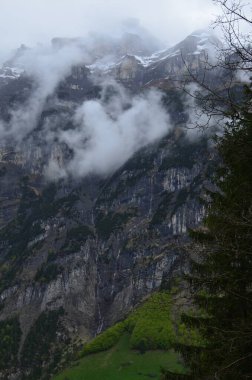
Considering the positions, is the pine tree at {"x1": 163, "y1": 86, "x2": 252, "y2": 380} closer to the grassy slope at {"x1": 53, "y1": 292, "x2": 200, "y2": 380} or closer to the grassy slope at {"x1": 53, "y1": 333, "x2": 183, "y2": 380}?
the grassy slope at {"x1": 53, "y1": 292, "x2": 200, "y2": 380}

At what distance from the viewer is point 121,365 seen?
167250 mm

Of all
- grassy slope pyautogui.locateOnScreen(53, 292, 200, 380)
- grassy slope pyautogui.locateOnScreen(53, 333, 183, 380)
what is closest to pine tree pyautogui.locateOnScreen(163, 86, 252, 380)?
grassy slope pyautogui.locateOnScreen(53, 292, 200, 380)

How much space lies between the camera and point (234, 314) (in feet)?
57.7

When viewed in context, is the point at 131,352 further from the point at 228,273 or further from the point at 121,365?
the point at 228,273

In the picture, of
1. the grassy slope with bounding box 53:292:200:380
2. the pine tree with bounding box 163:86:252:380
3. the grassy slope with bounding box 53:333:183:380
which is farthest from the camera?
the grassy slope with bounding box 53:292:200:380

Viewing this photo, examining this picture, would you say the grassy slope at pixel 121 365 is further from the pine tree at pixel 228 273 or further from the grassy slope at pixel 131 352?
the pine tree at pixel 228 273

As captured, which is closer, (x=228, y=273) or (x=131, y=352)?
(x=228, y=273)

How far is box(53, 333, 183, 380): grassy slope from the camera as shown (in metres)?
157

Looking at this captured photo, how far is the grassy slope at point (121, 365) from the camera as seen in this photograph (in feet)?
515

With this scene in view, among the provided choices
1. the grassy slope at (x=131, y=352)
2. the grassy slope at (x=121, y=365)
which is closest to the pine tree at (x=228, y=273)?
the grassy slope at (x=131, y=352)

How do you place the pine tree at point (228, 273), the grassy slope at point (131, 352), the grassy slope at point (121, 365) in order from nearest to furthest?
1. the pine tree at point (228, 273)
2. the grassy slope at point (121, 365)
3. the grassy slope at point (131, 352)

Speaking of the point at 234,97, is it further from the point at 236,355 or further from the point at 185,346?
the point at 185,346

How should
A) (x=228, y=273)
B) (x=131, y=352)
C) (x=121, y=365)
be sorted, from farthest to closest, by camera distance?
(x=131, y=352) → (x=121, y=365) → (x=228, y=273)

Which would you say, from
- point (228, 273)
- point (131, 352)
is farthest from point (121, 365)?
point (228, 273)
